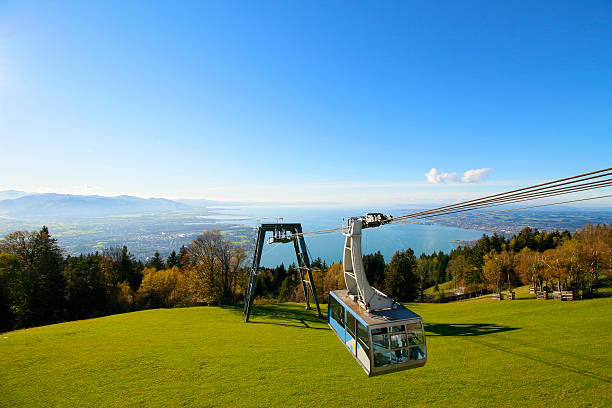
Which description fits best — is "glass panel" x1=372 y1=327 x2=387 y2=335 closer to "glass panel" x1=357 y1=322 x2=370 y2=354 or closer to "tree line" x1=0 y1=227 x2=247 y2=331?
"glass panel" x1=357 y1=322 x2=370 y2=354

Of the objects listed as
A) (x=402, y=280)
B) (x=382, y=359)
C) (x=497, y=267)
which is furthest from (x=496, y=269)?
(x=382, y=359)

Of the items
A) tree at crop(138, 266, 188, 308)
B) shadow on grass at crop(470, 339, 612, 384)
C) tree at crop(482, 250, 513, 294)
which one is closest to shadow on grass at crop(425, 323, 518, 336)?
shadow on grass at crop(470, 339, 612, 384)

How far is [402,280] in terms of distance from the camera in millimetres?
32000

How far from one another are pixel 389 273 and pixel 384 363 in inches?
1154

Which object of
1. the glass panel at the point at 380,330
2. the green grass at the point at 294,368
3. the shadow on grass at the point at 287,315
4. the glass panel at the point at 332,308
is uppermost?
the glass panel at the point at 380,330

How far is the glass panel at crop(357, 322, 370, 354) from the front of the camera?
21.6ft

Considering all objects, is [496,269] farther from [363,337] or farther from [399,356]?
[363,337]

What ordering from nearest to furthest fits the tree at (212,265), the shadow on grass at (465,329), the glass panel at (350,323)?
the glass panel at (350,323) < the shadow on grass at (465,329) < the tree at (212,265)

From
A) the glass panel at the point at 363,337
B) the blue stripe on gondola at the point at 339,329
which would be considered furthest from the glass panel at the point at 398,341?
the blue stripe on gondola at the point at 339,329

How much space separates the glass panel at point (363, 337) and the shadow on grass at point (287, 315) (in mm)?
9088

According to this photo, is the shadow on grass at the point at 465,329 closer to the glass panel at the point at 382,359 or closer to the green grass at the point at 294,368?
the green grass at the point at 294,368

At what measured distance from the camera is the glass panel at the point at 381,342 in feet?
20.8

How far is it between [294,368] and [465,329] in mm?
10785

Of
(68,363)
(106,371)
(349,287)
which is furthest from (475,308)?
(68,363)
